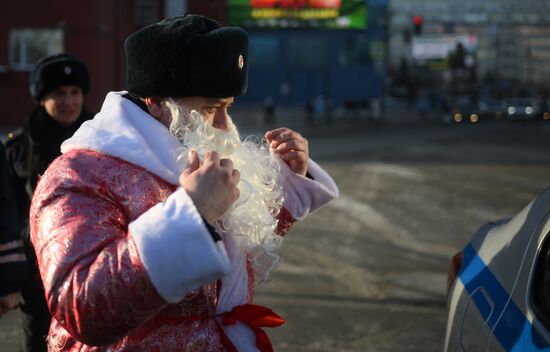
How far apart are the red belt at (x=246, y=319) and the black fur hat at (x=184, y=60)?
0.57 m

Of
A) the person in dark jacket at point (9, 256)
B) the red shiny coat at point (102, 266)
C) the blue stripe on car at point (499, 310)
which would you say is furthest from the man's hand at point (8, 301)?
the blue stripe on car at point (499, 310)

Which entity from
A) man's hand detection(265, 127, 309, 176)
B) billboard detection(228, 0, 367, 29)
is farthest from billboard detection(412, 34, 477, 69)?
man's hand detection(265, 127, 309, 176)

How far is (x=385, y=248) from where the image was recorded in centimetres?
968

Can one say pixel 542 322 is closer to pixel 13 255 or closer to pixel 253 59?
pixel 13 255

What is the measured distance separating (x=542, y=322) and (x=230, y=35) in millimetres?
1267

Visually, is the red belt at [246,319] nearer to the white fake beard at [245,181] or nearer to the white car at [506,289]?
the white fake beard at [245,181]

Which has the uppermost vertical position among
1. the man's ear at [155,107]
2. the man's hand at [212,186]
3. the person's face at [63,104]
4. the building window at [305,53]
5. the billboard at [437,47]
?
the man's ear at [155,107]

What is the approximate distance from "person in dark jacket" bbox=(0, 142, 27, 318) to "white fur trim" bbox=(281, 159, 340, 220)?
150 centimetres

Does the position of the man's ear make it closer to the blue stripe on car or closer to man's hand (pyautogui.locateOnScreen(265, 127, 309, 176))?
man's hand (pyautogui.locateOnScreen(265, 127, 309, 176))

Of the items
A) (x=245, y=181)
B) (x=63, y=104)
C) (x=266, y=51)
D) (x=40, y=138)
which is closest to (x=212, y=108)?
(x=245, y=181)

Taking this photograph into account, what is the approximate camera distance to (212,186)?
196 centimetres

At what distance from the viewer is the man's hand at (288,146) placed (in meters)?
2.58

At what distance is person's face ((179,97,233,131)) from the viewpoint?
2238 millimetres

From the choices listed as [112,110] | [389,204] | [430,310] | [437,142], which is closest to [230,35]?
[112,110]
